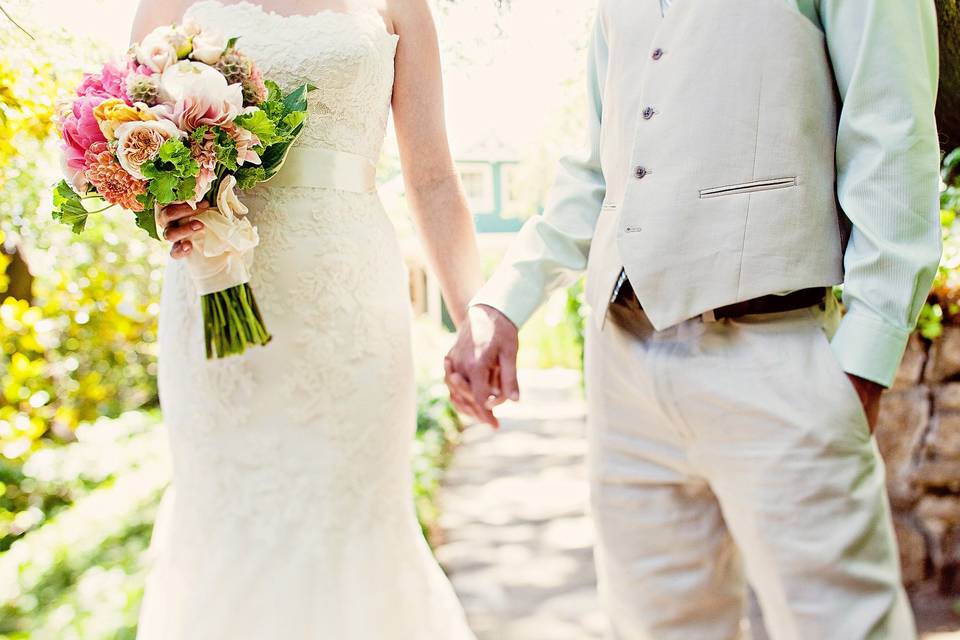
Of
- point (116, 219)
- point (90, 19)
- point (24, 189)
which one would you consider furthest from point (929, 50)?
point (116, 219)

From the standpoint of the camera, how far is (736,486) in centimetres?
144

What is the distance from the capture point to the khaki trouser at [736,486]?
134cm

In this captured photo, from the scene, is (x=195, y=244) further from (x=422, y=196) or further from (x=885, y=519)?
(x=885, y=519)

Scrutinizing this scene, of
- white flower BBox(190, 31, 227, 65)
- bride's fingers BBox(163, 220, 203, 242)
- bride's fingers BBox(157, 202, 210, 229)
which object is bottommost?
bride's fingers BBox(163, 220, 203, 242)

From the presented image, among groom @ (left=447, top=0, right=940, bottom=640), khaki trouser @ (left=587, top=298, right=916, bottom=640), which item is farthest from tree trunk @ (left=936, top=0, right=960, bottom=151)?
khaki trouser @ (left=587, top=298, right=916, bottom=640)

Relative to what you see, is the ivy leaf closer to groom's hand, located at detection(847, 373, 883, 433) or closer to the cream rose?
the cream rose

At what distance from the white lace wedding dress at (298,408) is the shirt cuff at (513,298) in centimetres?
52

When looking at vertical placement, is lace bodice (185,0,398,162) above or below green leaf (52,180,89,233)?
above

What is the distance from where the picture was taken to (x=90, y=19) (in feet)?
9.10

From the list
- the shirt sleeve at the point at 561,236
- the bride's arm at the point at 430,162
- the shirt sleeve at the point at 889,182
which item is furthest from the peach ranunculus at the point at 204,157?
the shirt sleeve at the point at 889,182

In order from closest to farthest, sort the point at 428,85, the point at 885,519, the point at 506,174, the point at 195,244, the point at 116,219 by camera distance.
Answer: the point at 885,519
the point at 195,244
the point at 428,85
the point at 116,219
the point at 506,174

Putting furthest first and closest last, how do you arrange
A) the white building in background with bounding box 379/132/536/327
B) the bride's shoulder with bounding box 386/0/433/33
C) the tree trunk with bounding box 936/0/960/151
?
1. the white building in background with bounding box 379/132/536/327
2. the tree trunk with bounding box 936/0/960/151
3. the bride's shoulder with bounding box 386/0/433/33

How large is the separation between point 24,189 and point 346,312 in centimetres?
199

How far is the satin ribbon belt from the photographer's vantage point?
6.75 feet
